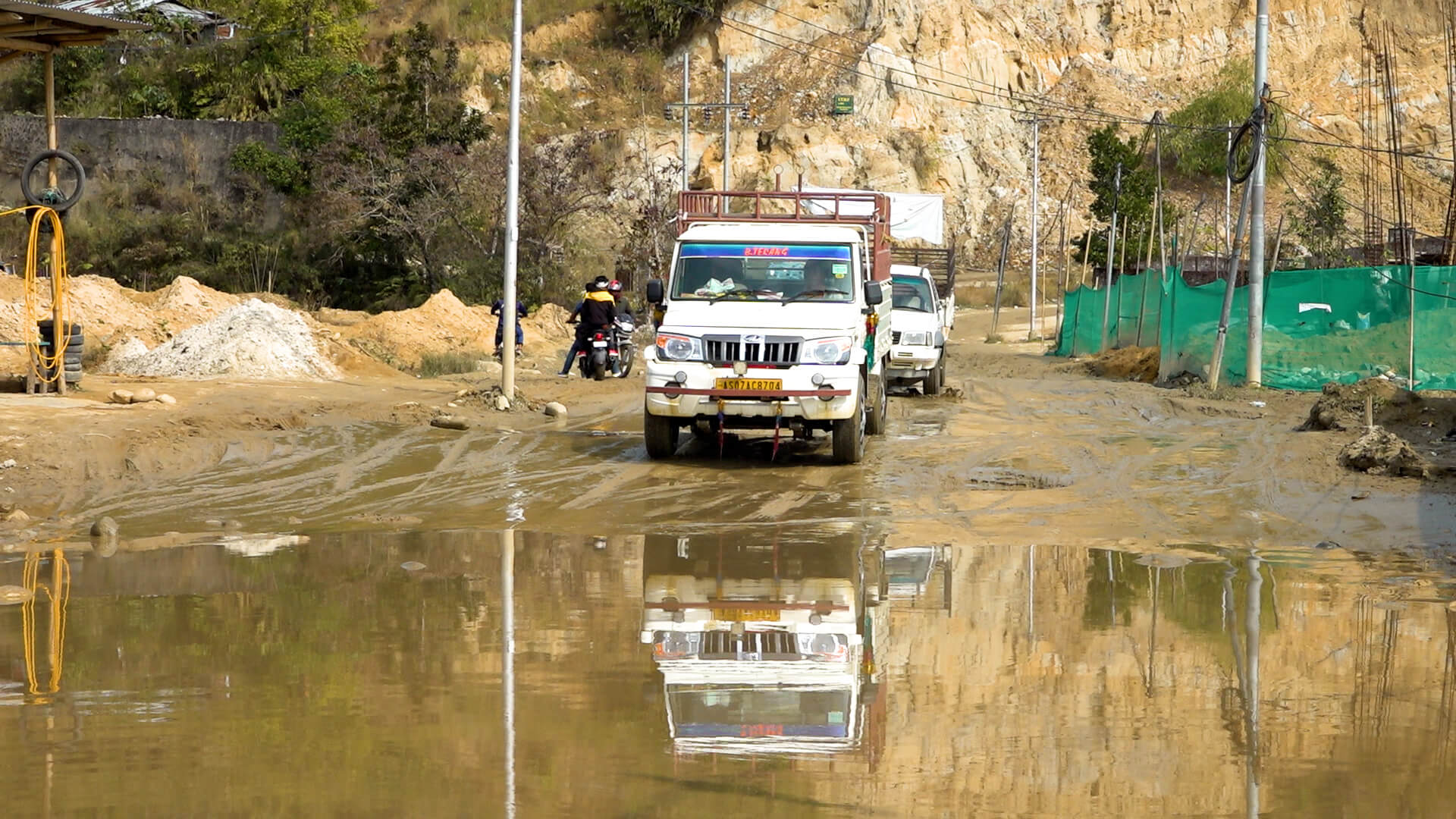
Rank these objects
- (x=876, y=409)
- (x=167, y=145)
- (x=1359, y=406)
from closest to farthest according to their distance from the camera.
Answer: (x=876, y=409), (x=1359, y=406), (x=167, y=145)

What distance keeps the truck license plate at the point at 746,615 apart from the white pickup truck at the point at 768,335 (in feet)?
19.4

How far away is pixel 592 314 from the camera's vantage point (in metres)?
24.5

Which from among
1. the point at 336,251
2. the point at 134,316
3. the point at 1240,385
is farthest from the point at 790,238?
the point at 336,251

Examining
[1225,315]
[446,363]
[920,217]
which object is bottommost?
[446,363]

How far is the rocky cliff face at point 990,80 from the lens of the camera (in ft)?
224

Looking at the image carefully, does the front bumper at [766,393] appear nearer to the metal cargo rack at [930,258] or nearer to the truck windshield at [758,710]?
the truck windshield at [758,710]

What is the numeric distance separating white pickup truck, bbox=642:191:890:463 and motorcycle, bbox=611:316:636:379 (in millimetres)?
7704

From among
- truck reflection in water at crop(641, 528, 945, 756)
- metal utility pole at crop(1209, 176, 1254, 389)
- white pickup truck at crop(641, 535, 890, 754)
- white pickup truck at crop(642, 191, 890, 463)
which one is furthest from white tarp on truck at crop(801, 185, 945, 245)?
white pickup truck at crop(641, 535, 890, 754)

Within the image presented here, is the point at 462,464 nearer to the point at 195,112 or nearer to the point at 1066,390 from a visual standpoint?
the point at 1066,390

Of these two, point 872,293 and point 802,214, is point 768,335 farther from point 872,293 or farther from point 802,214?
point 802,214

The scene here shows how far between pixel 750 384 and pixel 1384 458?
5979 millimetres

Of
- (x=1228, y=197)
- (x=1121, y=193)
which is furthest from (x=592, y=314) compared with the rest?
(x=1121, y=193)

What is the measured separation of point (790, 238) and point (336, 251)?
31.4 metres

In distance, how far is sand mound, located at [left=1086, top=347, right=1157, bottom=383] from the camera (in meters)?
28.8
